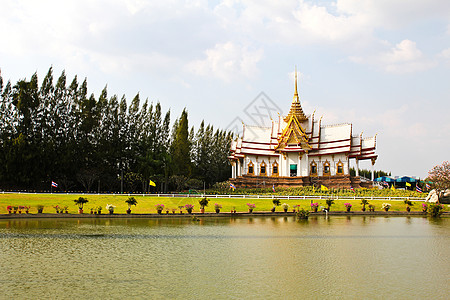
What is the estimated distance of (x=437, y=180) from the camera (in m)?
44.3

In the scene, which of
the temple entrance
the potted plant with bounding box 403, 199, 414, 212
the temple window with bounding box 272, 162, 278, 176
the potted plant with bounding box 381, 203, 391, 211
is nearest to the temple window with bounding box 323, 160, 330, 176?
the temple entrance

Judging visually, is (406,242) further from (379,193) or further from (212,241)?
(379,193)

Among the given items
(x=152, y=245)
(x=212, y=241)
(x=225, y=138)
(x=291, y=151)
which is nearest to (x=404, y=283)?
(x=212, y=241)

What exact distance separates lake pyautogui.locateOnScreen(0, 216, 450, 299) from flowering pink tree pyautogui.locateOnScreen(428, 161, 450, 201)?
64.2ft

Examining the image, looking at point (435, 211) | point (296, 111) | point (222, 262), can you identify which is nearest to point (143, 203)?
point (222, 262)

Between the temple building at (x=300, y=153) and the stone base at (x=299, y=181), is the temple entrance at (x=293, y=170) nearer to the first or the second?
the temple building at (x=300, y=153)

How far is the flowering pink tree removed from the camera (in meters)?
42.8

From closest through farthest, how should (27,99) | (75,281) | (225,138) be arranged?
(75,281), (27,99), (225,138)

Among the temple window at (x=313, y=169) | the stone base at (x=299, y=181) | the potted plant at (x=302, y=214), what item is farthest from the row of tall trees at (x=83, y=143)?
the potted plant at (x=302, y=214)

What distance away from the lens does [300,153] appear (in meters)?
57.8

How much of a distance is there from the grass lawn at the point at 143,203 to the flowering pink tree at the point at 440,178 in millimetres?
3876

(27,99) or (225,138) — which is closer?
(27,99)

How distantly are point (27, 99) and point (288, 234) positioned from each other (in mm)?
43762

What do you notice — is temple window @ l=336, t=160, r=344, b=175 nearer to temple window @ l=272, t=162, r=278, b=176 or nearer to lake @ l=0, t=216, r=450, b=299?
temple window @ l=272, t=162, r=278, b=176
